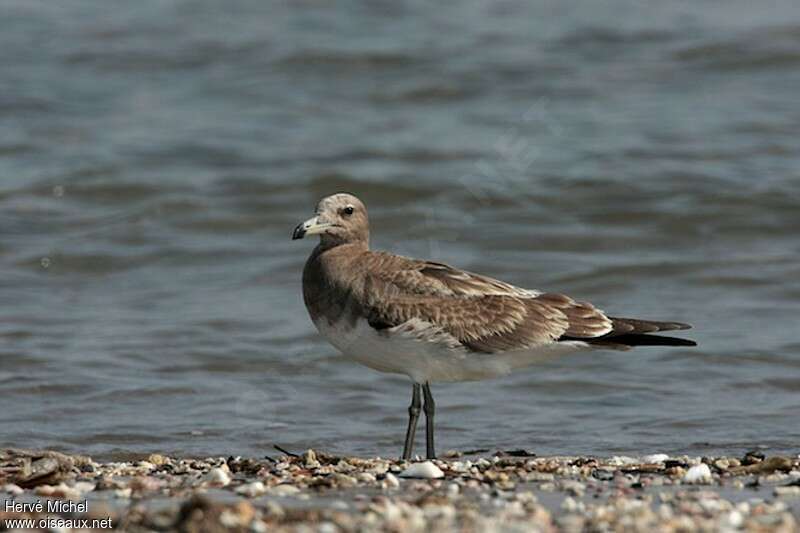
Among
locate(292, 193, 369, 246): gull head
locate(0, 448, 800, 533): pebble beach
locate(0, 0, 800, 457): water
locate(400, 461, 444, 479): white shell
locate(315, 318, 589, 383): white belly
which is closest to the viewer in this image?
locate(0, 448, 800, 533): pebble beach

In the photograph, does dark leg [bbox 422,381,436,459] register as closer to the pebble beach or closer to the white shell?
the pebble beach

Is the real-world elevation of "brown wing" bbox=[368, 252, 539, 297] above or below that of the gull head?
below

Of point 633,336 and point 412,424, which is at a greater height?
point 633,336

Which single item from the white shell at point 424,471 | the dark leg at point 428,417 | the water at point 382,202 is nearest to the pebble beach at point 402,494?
the white shell at point 424,471

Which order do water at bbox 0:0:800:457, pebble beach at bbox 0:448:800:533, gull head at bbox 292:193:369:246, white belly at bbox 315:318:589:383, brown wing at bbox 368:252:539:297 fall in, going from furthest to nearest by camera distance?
water at bbox 0:0:800:457
gull head at bbox 292:193:369:246
brown wing at bbox 368:252:539:297
white belly at bbox 315:318:589:383
pebble beach at bbox 0:448:800:533

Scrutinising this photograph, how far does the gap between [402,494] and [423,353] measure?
5.88 ft

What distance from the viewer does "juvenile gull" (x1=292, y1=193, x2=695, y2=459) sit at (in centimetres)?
861

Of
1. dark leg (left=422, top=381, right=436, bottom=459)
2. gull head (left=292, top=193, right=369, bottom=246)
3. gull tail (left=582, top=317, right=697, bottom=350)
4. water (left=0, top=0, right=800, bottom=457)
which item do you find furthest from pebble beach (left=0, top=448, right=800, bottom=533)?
water (left=0, top=0, right=800, bottom=457)

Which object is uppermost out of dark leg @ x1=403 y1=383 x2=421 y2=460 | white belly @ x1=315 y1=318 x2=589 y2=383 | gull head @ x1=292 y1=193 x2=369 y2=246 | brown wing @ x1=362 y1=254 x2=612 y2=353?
gull head @ x1=292 y1=193 x2=369 y2=246

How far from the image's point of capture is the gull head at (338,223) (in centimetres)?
925

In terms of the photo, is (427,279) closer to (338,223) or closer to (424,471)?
(338,223)

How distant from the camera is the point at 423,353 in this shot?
28.4 ft

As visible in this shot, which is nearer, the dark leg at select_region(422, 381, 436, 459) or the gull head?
the dark leg at select_region(422, 381, 436, 459)

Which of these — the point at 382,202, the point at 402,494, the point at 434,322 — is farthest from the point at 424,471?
the point at 382,202
